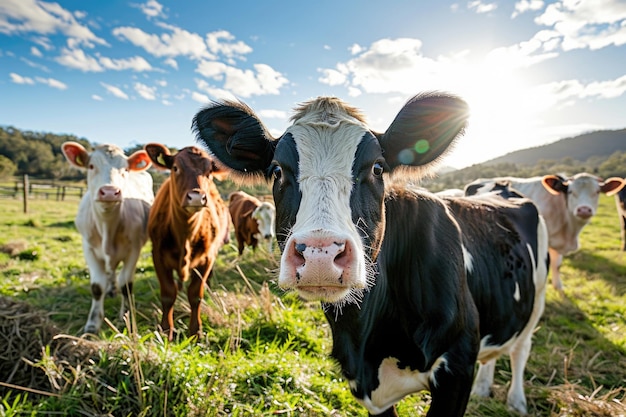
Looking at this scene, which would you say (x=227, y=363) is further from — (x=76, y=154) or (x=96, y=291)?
(x=76, y=154)

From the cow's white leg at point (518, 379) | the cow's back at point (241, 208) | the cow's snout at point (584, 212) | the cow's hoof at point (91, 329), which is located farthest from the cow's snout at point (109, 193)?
the cow's snout at point (584, 212)

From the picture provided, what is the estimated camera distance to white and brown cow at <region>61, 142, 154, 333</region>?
523 cm

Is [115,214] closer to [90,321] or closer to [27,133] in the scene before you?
[90,321]

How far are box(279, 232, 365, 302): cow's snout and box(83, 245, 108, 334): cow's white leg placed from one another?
458 centimetres

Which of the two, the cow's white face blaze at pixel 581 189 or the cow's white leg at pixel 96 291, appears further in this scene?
the cow's white face blaze at pixel 581 189

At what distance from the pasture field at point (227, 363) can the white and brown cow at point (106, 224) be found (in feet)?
1.78

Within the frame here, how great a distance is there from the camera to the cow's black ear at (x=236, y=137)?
2564 millimetres

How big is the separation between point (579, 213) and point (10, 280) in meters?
10.9

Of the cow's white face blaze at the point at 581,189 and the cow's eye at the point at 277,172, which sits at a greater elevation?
the cow's eye at the point at 277,172

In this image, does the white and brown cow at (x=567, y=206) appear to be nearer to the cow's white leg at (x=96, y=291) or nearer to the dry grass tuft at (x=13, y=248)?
the cow's white leg at (x=96, y=291)

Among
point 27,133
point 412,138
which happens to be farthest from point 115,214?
point 27,133

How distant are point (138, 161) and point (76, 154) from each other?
2.70 feet

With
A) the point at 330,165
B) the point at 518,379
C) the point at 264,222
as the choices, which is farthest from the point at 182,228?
the point at 264,222

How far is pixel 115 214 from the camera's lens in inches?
213
